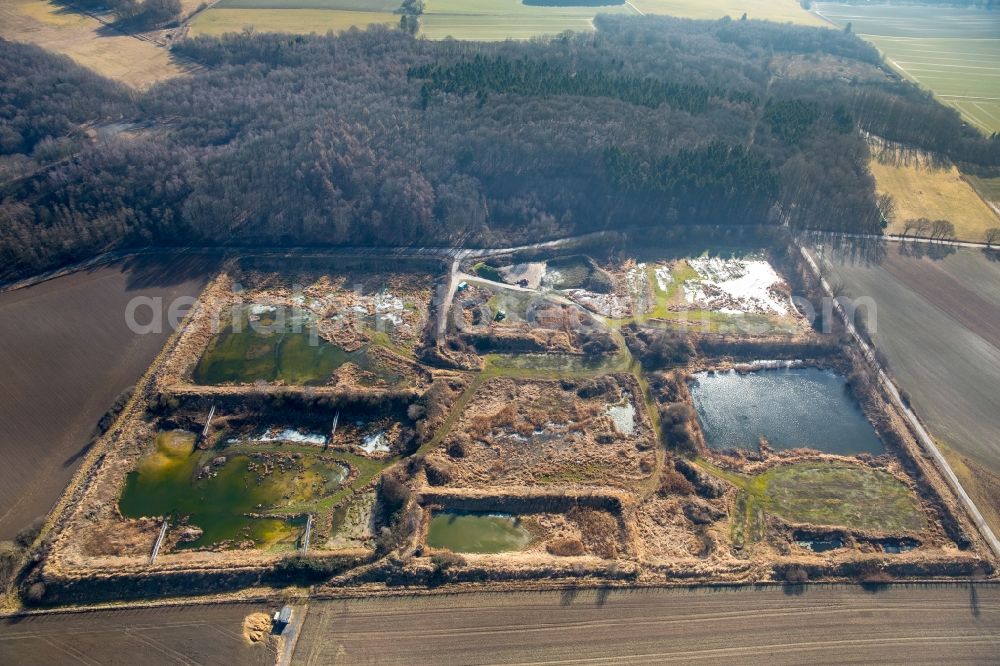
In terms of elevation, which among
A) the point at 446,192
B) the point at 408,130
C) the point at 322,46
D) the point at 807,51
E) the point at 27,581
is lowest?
the point at 27,581

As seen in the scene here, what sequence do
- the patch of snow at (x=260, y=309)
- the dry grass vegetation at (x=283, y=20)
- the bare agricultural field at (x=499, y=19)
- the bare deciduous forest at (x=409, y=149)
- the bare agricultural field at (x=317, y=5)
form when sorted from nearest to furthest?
1. the patch of snow at (x=260, y=309)
2. the bare deciduous forest at (x=409, y=149)
3. the dry grass vegetation at (x=283, y=20)
4. the bare agricultural field at (x=499, y=19)
5. the bare agricultural field at (x=317, y=5)

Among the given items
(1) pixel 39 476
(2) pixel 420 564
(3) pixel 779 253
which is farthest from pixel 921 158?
(1) pixel 39 476

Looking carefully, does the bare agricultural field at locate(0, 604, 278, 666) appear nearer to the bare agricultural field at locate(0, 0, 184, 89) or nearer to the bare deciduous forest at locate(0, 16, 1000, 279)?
the bare deciduous forest at locate(0, 16, 1000, 279)

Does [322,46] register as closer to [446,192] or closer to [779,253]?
[446,192]

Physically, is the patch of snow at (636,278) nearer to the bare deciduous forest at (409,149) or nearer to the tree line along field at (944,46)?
the bare deciduous forest at (409,149)

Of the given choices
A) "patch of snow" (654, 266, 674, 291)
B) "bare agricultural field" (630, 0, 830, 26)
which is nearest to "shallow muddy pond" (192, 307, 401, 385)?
"patch of snow" (654, 266, 674, 291)

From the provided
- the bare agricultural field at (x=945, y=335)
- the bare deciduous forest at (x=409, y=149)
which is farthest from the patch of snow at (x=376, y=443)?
the bare agricultural field at (x=945, y=335)
